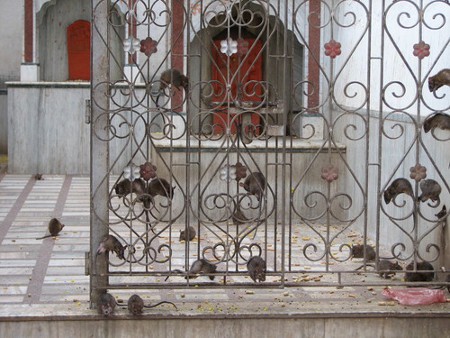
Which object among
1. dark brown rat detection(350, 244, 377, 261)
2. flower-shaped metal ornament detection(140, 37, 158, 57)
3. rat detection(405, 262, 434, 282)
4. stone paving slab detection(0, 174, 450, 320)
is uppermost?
flower-shaped metal ornament detection(140, 37, 158, 57)

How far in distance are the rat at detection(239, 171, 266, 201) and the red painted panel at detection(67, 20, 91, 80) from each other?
7148mm

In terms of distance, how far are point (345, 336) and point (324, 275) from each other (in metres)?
1.23

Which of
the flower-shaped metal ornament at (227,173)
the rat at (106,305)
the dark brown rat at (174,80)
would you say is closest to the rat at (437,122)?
the flower-shaped metal ornament at (227,173)

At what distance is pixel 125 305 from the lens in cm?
596

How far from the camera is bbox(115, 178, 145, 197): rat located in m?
6.02

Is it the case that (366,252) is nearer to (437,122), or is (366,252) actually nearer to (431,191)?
(431,191)

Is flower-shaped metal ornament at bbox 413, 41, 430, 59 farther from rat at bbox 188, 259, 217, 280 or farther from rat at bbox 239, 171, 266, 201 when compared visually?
rat at bbox 188, 259, 217, 280

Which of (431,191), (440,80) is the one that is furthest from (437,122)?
(431,191)

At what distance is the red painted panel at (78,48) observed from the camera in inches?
515

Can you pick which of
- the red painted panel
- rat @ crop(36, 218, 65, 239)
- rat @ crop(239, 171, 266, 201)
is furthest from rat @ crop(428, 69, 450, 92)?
the red painted panel

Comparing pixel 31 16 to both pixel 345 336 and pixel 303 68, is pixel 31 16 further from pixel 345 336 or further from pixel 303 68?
pixel 345 336

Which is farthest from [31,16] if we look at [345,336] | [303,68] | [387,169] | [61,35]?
[345,336]

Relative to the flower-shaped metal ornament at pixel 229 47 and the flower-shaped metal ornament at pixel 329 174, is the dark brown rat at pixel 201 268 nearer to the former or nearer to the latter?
the flower-shaped metal ornament at pixel 329 174

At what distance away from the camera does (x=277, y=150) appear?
242 inches
